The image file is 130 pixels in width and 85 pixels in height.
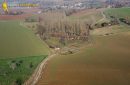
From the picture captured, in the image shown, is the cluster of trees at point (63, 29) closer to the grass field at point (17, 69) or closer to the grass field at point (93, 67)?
the grass field at point (93, 67)

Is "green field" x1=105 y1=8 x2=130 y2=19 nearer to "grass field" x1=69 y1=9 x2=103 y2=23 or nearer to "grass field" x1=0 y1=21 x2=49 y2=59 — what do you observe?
"grass field" x1=69 y1=9 x2=103 y2=23

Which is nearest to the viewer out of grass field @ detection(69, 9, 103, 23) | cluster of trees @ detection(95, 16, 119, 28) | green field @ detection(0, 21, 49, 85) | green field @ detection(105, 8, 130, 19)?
green field @ detection(0, 21, 49, 85)

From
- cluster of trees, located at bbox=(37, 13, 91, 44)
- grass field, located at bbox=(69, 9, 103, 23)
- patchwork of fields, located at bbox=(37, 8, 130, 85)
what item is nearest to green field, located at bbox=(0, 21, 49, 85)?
patchwork of fields, located at bbox=(37, 8, 130, 85)

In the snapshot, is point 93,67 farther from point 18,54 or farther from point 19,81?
point 18,54

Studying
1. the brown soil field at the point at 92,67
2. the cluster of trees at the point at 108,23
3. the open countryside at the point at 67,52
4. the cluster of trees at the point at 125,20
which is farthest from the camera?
the cluster of trees at the point at 125,20

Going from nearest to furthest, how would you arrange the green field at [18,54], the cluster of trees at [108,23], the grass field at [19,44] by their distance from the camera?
1. the green field at [18,54]
2. the grass field at [19,44]
3. the cluster of trees at [108,23]

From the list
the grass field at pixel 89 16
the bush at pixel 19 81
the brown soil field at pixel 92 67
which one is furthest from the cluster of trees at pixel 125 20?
the bush at pixel 19 81

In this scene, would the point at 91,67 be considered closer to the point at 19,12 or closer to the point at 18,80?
the point at 18,80
